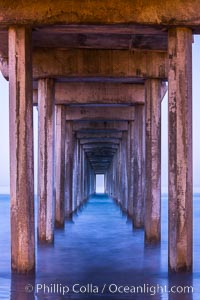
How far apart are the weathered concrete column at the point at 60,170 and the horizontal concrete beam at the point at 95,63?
5310 millimetres

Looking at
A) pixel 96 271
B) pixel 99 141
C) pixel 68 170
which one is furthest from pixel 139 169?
pixel 99 141

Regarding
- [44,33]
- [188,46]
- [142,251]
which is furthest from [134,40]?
[142,251]

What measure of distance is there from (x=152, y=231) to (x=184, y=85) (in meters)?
6.25

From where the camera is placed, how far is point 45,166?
56.4 ft

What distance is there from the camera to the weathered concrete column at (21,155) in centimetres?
1210

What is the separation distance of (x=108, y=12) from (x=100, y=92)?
28.5 feet

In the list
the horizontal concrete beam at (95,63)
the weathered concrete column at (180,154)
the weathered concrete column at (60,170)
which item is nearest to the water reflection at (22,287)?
the weathered concrete column at (180,154)

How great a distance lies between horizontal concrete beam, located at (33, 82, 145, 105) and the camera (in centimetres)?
2130

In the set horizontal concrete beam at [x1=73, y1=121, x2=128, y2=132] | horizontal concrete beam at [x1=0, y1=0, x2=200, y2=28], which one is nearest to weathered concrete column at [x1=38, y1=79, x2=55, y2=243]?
horizontal concrete beam at [x1=0, y1=0, x2=200, y2=28]

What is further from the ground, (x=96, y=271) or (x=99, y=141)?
(x=99, y=141)

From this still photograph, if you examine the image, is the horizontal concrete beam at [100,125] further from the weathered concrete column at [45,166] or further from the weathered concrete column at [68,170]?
the weathered concrete column at [45,166]

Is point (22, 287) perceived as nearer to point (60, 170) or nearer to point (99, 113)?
point (60, 170)

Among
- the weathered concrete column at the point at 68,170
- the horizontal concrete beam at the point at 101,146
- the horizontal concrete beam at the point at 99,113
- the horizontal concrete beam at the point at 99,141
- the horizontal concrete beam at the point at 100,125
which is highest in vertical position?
the horizontal concrete beam at the point at 99,113

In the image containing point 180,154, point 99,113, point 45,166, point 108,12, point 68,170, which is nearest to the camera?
point 180,154
